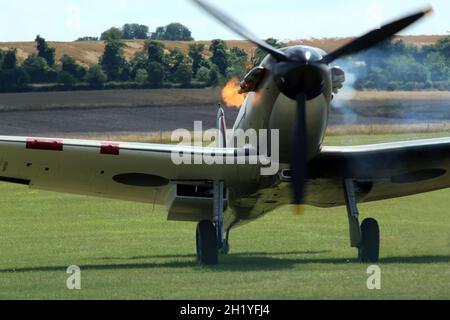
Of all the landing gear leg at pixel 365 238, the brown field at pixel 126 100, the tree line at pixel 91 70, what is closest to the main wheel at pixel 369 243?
the landing gear leg at pixel 365 238

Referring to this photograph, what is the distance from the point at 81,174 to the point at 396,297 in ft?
24.1

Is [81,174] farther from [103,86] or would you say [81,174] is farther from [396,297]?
[103,86]

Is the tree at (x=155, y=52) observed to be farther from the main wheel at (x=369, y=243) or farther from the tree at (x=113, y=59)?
the main wheel at (x=369, y=243)

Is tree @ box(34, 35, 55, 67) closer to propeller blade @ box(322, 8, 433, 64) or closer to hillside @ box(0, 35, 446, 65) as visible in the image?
hillside @ box(0, 35, 446, 65)

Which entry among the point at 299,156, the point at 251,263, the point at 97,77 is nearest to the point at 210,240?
the point at 251,263

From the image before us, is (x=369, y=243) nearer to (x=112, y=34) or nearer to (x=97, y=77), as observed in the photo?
(x=97, y=77)

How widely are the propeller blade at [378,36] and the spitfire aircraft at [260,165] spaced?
0.6 inches

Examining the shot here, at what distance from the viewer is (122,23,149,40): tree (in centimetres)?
9369

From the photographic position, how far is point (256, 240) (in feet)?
76.2

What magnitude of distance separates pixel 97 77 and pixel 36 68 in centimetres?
579

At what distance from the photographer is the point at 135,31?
3703 inches

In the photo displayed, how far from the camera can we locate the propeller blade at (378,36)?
16.4 metres

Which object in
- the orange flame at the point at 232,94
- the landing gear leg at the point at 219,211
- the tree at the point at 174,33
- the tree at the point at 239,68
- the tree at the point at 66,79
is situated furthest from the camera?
the tree at the point at 174,33

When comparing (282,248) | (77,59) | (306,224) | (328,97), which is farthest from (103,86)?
(328,97)
